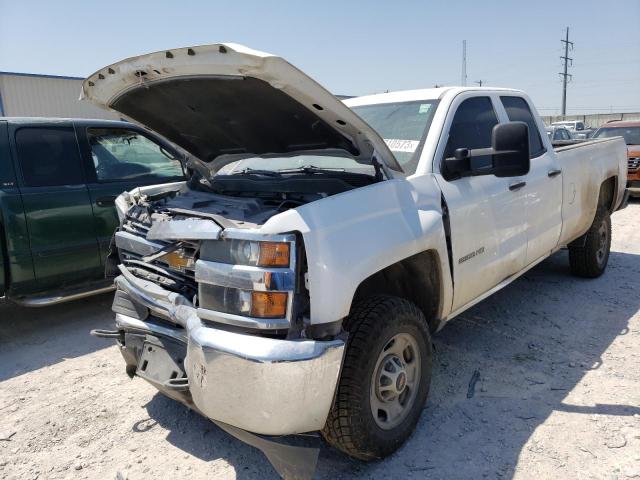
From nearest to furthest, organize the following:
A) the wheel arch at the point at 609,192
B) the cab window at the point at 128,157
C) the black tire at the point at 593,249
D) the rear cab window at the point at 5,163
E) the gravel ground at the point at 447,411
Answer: the gravel ground at the point at 447,411 < the rear cab window at the point at 5,163 < the cab window at the point at 128,157 < the black tire at the point at 593,249 < the wheel arch at the point at 609,192

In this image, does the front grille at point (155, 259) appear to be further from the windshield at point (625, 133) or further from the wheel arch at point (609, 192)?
the windshield at point (625, 133)

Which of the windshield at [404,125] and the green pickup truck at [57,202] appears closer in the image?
the windshield at [404,125]

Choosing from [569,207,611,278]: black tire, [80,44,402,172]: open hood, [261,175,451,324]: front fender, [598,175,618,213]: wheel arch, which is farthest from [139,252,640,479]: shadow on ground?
[80,44,402,172]: open hood

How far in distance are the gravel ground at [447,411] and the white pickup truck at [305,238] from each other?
1.38 feet

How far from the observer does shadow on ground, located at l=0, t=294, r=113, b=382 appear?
399 cm

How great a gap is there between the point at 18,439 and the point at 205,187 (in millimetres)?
1929

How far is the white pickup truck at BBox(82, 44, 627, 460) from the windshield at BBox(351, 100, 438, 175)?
0.05 ft

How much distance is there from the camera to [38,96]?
20.3 m

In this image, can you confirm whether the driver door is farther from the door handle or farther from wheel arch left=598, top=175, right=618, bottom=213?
the door handle

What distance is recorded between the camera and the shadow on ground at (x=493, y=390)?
2.63m

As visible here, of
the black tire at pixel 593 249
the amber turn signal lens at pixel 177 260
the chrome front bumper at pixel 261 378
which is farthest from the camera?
the black tire at pixel 593 249

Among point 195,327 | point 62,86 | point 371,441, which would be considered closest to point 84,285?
point 195,327

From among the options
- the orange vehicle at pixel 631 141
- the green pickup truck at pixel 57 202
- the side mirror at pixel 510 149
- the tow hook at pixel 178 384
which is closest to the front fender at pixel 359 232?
the side mirror at pixel 510 149

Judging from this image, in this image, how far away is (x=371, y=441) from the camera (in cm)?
244
